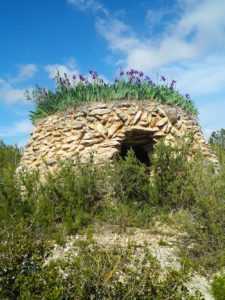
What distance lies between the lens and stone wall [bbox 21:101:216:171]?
345 inches

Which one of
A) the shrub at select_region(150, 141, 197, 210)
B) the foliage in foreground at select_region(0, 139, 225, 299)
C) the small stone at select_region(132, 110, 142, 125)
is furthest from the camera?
the small stone at select_region(132, 110, 142, 125)

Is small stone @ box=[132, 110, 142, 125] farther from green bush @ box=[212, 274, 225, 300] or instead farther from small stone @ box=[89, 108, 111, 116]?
green bush @ box=[212, 274, 225, 300]

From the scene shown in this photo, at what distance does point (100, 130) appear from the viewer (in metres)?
8.82

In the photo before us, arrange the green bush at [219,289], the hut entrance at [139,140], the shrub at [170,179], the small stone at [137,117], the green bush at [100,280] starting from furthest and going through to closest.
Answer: the hut entrance at [139,140] < the small stone at [137,117] < the shrub at [170,179] < the green bush at [219,289] < the green bush at [100,280]

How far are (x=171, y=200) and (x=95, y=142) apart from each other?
7.40 ft

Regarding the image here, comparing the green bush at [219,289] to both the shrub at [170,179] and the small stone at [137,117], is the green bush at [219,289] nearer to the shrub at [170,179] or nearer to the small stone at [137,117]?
the shrub at [170,179]

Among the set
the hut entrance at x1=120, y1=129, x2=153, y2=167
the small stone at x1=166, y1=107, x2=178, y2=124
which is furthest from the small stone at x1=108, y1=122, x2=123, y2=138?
the small stone at x1=166, y1=107, x2=178, y2=124

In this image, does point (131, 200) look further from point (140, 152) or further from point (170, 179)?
point (140, 152)

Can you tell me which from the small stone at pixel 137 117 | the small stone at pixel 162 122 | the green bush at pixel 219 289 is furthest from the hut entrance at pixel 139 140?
the green bush at pixel 219 289

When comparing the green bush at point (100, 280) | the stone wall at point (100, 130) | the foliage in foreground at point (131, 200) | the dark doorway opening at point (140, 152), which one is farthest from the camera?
the dark doorway opening at point (140, 152)

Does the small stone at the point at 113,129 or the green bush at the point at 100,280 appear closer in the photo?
the green bush at the point at 100,280

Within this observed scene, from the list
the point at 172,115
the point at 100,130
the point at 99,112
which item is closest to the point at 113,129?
the point at 100,130

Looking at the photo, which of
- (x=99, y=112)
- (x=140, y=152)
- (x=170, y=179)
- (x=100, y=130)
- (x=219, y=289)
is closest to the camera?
(x=219, y=289)

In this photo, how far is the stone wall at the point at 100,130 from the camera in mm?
8773
